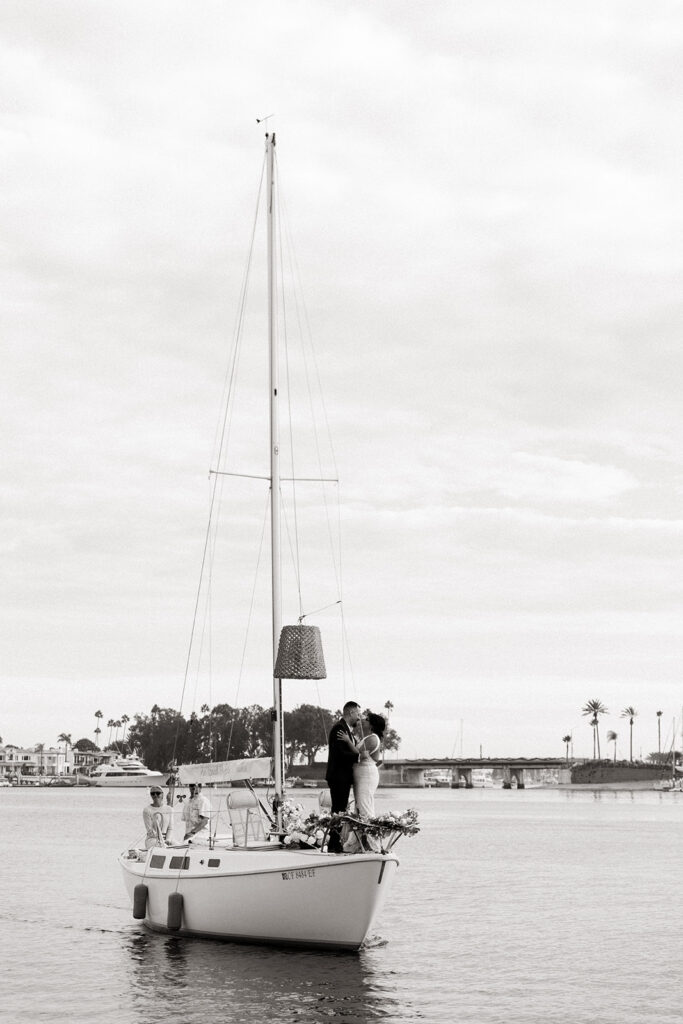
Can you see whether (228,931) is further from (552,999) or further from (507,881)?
(507,881)

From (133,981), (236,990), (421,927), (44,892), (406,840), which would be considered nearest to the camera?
(236,990)

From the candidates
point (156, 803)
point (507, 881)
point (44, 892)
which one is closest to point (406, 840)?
point (507, 881)

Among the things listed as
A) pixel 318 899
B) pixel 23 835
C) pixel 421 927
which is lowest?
pixel 23 835

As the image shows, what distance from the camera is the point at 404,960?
27625 mm

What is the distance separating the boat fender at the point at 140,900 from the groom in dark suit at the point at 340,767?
6.59 m

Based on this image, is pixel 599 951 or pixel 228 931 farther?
pixel 599 951

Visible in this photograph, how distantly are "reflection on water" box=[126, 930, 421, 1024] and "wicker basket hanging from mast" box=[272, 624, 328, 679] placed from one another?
584 centimetres

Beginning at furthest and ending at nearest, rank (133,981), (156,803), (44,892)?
1. (44,892)
2. (156,803)
3. (133,981)

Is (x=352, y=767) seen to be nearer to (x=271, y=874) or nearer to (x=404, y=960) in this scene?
(x=271, y=874)

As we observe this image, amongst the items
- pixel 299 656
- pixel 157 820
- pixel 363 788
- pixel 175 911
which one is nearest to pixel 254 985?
pixel 175 911

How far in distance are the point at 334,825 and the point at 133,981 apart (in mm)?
5353

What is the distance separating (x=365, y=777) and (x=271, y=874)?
8.73 feet

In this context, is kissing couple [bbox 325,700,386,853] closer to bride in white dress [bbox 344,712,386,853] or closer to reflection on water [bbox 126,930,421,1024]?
bride in white dress [bbox 344,712,386,853]

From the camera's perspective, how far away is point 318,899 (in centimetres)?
2398
